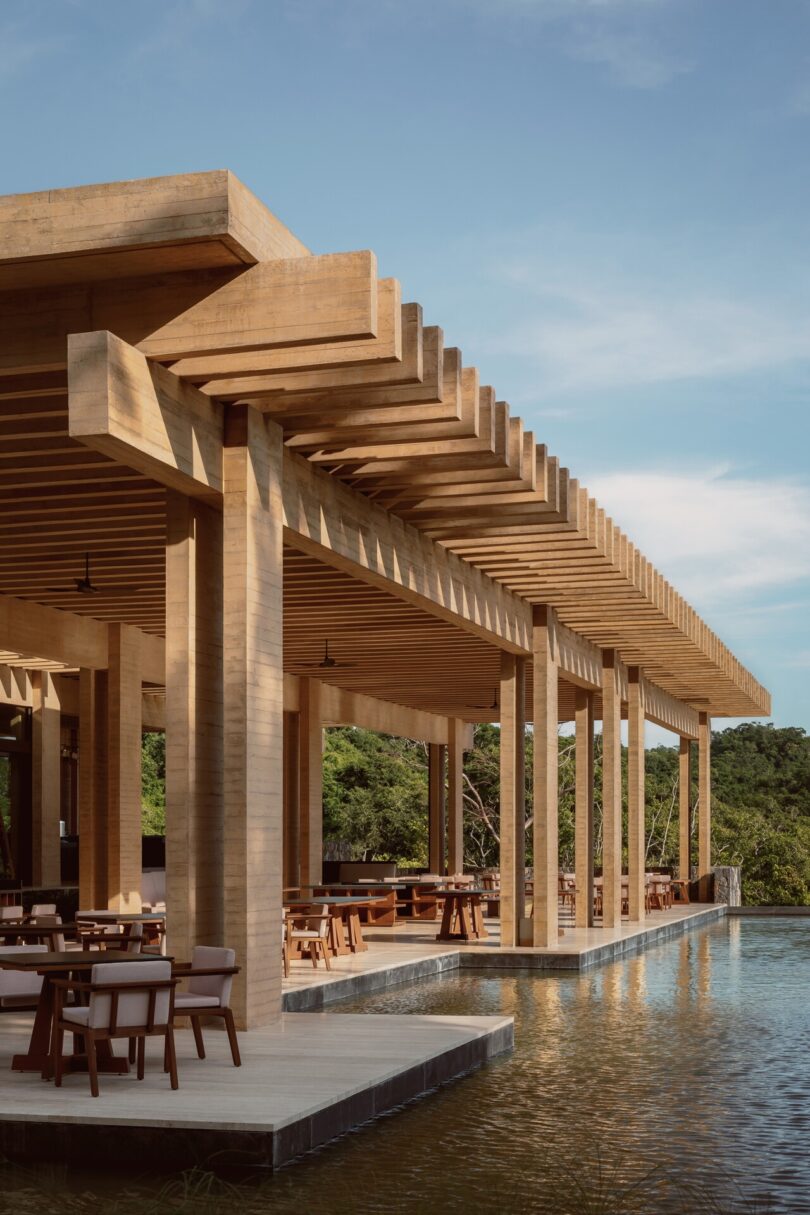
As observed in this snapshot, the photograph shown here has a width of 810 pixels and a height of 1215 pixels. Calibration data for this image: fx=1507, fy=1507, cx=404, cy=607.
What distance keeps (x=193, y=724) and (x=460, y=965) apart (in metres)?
8.33

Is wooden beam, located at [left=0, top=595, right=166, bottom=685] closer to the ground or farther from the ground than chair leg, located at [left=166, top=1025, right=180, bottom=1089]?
farther from the ground

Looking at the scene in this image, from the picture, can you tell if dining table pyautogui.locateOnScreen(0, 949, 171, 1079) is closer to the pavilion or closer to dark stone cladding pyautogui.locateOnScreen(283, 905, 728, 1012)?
the pavilion

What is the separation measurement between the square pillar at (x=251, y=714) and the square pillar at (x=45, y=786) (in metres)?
13.8

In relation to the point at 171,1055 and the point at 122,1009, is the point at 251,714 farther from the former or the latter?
the point at 171,1055

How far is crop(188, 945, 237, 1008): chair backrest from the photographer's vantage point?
27.4 ft

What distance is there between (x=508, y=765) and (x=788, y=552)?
5279 centimetres

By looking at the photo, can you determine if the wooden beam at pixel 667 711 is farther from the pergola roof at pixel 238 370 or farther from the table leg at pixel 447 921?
the pergola roof at pixel 238 370

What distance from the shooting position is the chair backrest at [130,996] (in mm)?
7375

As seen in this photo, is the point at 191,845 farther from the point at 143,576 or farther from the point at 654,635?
the point at 654,635

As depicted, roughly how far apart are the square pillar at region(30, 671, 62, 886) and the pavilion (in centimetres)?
455

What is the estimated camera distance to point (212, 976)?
850 centimetres

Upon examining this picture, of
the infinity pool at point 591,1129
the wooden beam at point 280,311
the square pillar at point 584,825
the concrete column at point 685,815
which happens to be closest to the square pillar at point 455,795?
the concrete column at point 685,815

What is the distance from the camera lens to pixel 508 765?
17.7 m

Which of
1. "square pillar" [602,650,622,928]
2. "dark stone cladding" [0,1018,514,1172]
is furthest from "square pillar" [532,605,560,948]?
"dark stone cladding" [0,1018,514,1172]
